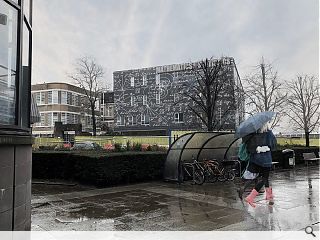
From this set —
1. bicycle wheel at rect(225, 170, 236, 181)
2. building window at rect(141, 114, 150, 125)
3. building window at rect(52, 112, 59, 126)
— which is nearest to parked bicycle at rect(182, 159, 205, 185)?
bicycle wheel at rect(225, 170, 236, 181)

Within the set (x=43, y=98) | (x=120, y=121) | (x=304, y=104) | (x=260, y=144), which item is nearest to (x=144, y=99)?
(x=120, y=121)

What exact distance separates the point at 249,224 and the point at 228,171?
7.33 meters

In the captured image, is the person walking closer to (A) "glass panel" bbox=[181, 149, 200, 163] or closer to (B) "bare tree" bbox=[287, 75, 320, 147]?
(A) "glass panel" bbox=[181, 149, 200, 163]

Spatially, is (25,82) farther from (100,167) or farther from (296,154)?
(296,154)

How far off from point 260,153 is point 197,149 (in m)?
5.53

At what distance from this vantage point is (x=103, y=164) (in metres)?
11.8

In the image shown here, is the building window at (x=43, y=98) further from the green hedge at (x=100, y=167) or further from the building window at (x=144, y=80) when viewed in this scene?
the green hedge at (x=100, y=167)

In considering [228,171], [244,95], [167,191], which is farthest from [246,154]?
[244,95]

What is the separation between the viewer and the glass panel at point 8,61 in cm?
Result: 482

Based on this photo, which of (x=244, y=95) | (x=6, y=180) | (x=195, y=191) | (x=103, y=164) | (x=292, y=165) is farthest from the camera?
(x=244, y=95)

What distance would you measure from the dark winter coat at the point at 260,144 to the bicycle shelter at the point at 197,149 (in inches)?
161

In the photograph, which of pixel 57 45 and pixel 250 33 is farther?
pixel 250 33

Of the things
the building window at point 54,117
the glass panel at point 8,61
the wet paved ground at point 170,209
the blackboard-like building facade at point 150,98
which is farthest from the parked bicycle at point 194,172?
the building window at point 54,117

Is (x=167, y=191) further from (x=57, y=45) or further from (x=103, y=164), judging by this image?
(x=57, y=45)
